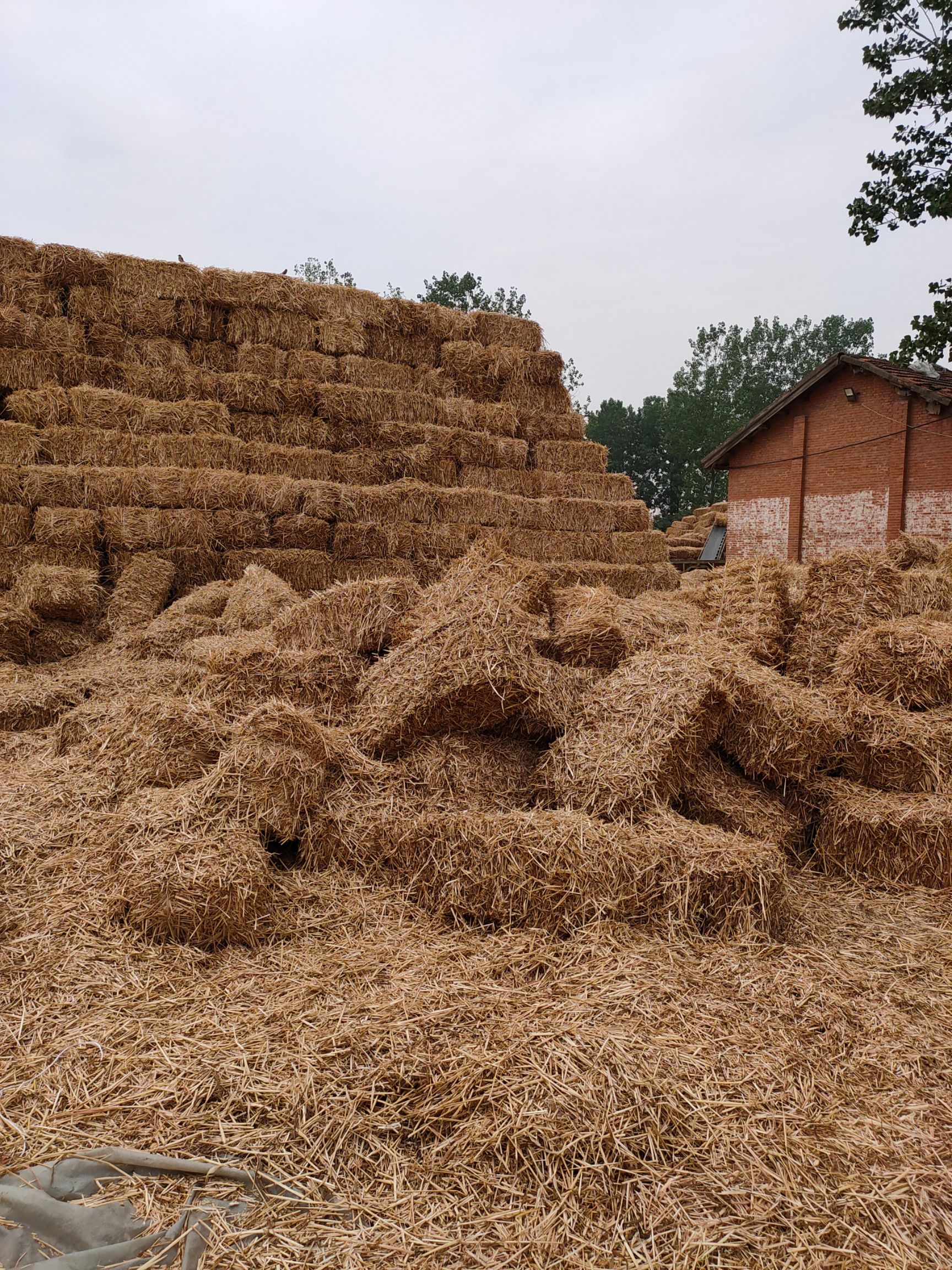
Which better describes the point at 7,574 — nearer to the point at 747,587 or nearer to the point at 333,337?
the point at 333,337

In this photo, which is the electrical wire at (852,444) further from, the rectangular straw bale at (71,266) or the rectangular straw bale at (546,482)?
the rectangular straw bale at (71,266)

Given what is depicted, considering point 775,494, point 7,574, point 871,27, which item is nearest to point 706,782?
point 7,574

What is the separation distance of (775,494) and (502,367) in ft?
44.7

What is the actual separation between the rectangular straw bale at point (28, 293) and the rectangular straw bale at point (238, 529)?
10.3ft

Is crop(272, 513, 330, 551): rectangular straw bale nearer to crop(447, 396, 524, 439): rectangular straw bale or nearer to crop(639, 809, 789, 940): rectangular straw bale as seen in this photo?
crop(447, 396, 524, 439): rectangular straw bale

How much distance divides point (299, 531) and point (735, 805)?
7312 millimetres

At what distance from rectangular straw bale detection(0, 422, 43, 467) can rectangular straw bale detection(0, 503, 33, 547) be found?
21.3 inches

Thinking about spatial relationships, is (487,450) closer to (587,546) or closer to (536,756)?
(587,546)

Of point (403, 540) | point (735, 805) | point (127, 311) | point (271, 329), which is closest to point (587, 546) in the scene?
point (403, 540)

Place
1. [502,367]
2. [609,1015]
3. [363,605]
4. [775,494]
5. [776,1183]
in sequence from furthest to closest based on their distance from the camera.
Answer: [775,494]
[502,367]
[363,605]
[609,1015]
[776,1183]

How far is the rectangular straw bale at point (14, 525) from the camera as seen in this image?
8836mm

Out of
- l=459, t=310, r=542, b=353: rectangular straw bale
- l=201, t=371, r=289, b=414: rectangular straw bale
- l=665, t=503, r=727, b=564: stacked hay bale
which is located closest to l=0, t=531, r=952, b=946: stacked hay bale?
l=201, t=371, r=289, b=414: rectangular straw bale

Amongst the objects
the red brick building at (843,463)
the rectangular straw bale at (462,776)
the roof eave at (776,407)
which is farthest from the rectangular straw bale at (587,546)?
the roof eave at (776,407)

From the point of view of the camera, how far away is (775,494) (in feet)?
75.8
